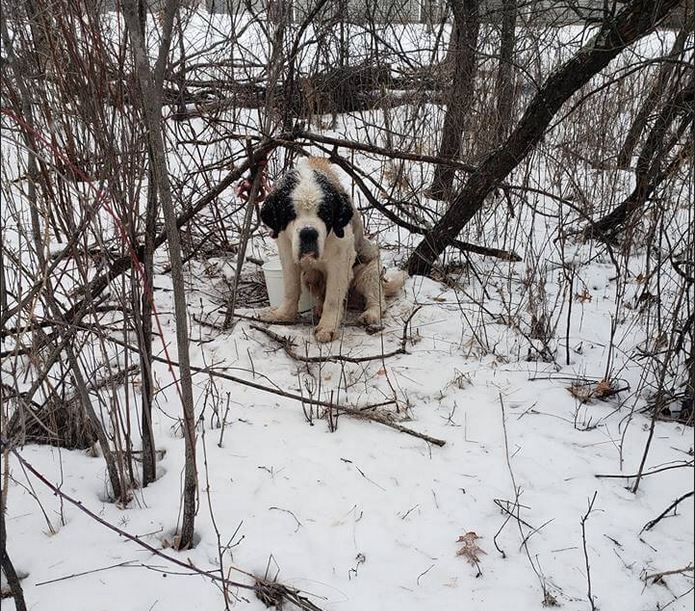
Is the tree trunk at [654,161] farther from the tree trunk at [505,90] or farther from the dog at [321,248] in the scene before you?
the dog at [321,248]

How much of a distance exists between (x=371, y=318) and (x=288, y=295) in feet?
1.79

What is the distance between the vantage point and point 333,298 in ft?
12.4

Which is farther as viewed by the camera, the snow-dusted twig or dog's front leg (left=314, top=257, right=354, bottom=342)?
dog's front leg (left=314, top=257, right=354, bottom=342)

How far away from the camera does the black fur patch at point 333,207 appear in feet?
11.4

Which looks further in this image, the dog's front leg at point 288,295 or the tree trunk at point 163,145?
the dog's front leg at point 288,295

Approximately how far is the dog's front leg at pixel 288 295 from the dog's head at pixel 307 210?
242 millimetres

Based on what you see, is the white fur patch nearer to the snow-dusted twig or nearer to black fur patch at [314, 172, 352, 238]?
black fur patch at [314, 172, 352, 238]

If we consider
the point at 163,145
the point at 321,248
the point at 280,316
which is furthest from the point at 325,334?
the point at 163,145

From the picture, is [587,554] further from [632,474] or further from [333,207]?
[333,207]

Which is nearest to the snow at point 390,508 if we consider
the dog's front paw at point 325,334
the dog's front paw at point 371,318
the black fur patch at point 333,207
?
the dog's front paw at point 325,334

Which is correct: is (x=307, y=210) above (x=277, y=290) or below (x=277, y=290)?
above

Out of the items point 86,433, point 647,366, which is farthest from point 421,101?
point 86,433

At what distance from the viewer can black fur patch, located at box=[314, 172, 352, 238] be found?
3.47 metres

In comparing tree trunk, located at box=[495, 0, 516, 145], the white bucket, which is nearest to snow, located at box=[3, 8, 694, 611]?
the white bucket
